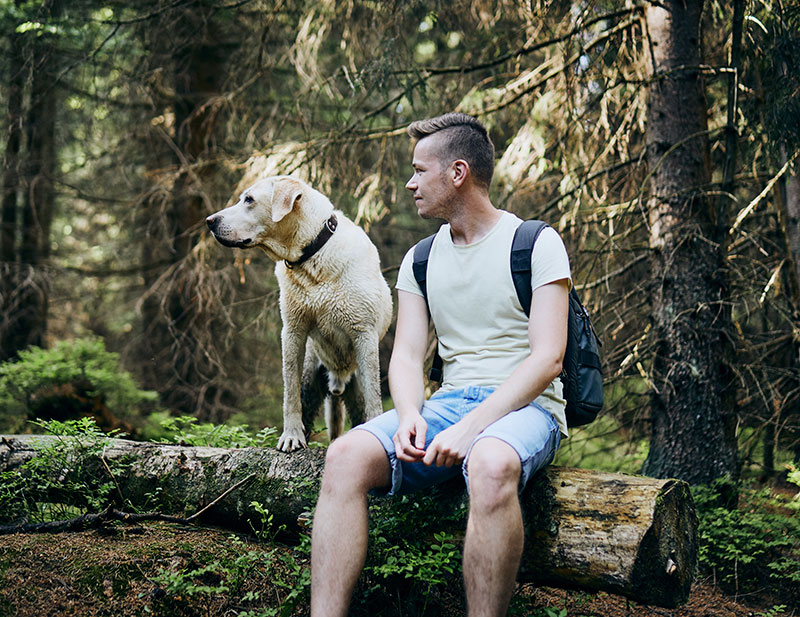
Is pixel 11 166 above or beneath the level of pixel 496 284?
above

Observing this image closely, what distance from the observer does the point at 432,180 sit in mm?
3439

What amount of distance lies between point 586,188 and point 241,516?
381 cm

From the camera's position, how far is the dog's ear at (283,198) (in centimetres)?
411

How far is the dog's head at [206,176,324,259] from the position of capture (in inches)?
161

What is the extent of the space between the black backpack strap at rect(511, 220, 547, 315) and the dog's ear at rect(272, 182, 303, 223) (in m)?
1.48

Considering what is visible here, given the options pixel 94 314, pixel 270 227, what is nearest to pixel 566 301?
pixel 270 227

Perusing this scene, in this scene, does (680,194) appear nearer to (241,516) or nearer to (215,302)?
(241,516)

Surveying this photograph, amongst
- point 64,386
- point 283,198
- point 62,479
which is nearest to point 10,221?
point 64,386

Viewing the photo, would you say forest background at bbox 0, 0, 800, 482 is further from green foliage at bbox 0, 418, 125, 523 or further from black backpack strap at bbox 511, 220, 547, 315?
green foliage at bbox 0, 418, 125, 523

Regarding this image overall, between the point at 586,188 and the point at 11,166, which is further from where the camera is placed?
the point at 11,166

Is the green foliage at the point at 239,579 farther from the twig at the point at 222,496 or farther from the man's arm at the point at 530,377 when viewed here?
the man's arm at the point at 530,377

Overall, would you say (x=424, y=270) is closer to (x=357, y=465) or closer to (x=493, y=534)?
(x=357, y=465)

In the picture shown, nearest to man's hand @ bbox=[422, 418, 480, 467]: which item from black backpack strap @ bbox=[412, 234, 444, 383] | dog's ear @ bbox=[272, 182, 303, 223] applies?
black backpack strap @ bbox=[412, 234, 444, 383]

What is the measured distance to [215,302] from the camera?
687cm
